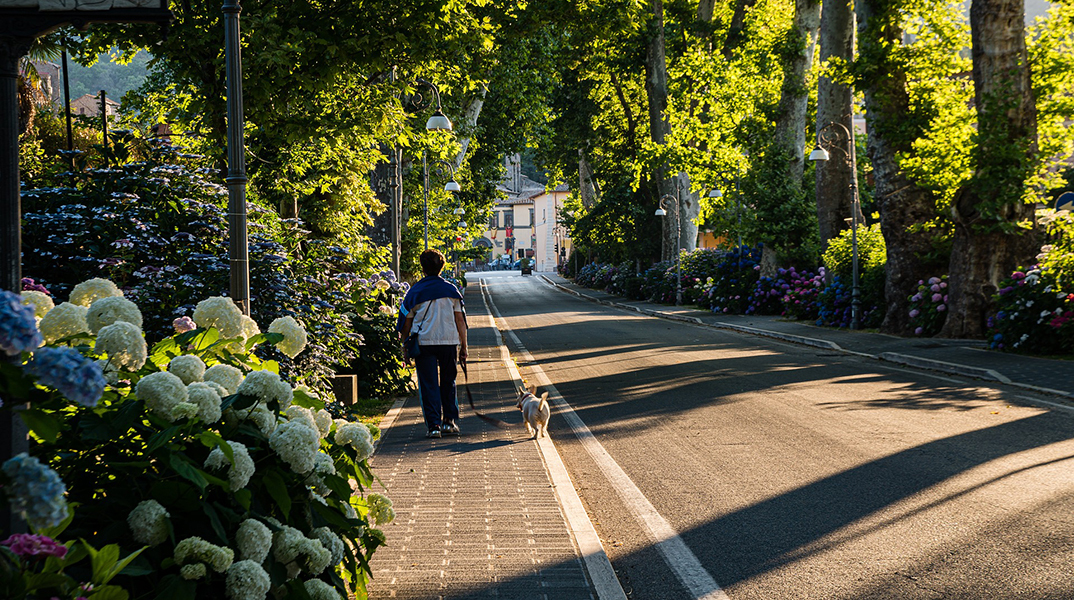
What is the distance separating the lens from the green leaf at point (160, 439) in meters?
2.99

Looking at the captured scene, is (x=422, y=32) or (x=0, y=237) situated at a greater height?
(x=422, y=32)

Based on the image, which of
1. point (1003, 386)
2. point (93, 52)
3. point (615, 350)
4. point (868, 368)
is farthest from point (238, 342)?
point (615, 350)

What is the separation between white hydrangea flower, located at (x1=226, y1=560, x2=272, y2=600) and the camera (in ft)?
9.95

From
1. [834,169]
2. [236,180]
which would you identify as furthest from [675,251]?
[236,180]

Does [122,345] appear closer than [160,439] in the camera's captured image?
No

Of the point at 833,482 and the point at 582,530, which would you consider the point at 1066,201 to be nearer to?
the point at 833,482

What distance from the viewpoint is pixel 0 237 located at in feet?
9.91

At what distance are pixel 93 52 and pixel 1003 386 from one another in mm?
12760

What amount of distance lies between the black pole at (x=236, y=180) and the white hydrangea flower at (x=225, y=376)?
4.14 meters

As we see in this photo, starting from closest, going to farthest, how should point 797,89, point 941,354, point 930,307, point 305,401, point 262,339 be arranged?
point 305,401
point 262,339
point 941,354
point 930,307
point 797,89

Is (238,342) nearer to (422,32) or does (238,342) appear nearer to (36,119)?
(422,32)

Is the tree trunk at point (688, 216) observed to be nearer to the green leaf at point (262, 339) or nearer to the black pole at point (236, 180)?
the black pole at point (236, 180)

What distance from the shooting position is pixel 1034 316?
1625 cm

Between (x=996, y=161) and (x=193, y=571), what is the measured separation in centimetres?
1784
